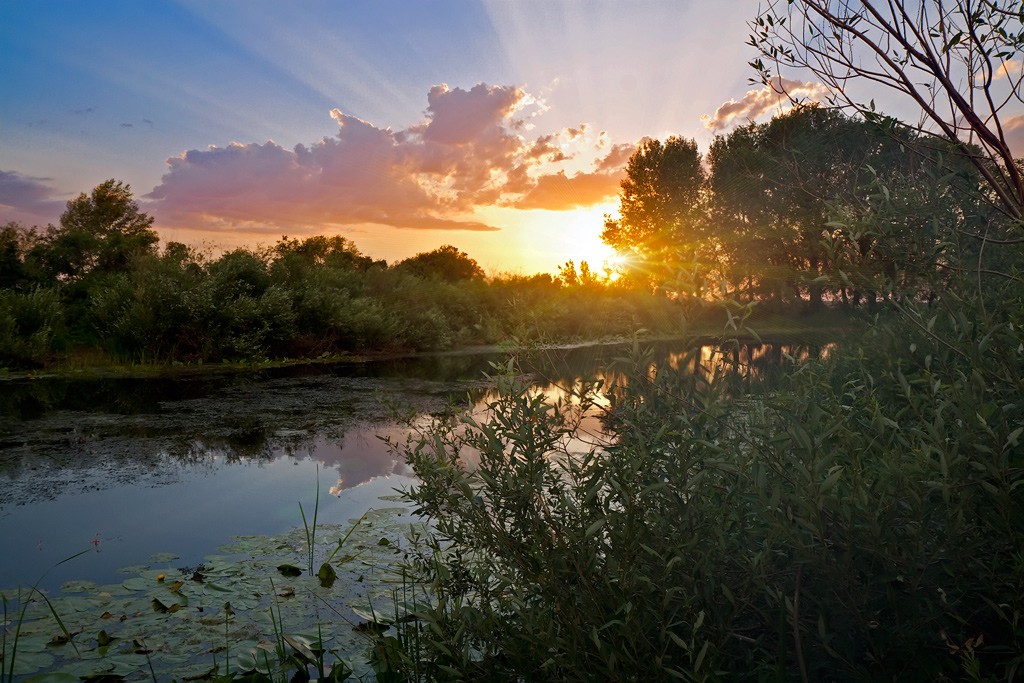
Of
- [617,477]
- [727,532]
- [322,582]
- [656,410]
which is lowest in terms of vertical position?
[322,582]

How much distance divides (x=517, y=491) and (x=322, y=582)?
232 cm

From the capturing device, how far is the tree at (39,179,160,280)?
19828 mm

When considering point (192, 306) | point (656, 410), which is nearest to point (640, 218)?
point (192, 306)

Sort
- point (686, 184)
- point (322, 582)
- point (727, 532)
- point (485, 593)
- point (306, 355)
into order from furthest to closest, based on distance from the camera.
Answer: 1. point (686, 184)
2. point (306, 355)
3. point (322, 582)
4. point (485, 593)
5. point (727, 532)

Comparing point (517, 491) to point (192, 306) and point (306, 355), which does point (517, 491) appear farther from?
point (306, 355)

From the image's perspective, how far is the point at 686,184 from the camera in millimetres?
37094

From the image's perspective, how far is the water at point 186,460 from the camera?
14.0 feet

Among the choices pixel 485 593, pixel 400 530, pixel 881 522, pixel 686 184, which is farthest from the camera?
pixel 686 184

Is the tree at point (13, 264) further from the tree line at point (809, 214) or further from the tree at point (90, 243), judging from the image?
the tree line at point (809, 214)

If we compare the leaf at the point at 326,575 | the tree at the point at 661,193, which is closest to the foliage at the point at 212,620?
the leaf at the point at 326,575

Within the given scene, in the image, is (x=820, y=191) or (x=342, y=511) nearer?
(x=820, y=191)

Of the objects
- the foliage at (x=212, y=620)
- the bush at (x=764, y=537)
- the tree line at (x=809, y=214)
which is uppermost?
the tree line at (x=809, y=214)

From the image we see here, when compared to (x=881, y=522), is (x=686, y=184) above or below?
above

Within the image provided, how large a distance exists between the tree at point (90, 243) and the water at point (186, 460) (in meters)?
9.72
